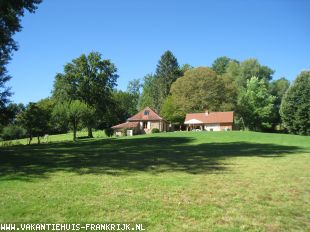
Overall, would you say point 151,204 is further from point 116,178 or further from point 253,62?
point 253,62

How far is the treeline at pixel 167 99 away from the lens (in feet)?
136

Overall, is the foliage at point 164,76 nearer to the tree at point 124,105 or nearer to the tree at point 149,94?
the tree at point 149,94

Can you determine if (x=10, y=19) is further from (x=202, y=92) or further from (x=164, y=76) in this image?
(x=164, y=76)

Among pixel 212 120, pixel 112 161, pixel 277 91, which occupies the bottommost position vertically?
pixel 112 161

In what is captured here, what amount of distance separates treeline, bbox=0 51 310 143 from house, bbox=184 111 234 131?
3.81 m

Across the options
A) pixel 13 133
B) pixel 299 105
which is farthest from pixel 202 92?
pixel 13 133

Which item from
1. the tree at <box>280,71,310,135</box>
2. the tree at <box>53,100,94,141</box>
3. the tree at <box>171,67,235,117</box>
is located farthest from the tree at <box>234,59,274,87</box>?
the tree at <box>53,100,94,141</box>

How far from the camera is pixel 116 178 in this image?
34.4ft

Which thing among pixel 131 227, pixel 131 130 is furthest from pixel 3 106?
pixel 131 130

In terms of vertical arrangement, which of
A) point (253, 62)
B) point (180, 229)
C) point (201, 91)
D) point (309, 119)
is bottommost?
point (180, 229)

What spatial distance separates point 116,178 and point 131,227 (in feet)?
16.3

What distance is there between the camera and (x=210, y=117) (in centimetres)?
6066

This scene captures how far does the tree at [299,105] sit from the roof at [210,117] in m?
11.2

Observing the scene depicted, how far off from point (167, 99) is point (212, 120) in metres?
12.5
